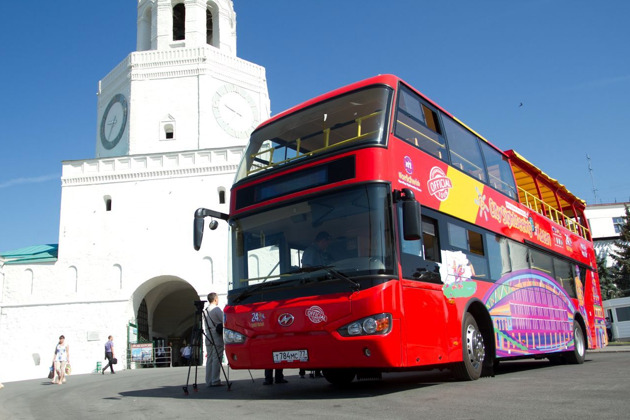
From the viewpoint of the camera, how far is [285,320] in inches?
264

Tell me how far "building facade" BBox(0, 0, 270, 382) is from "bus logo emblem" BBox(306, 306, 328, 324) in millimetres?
19655

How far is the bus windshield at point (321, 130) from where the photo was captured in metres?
7.16

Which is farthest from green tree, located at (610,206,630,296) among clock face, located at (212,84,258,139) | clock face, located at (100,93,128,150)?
clock face, located at (100,93,128,150)

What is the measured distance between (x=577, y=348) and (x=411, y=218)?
781 centimetres

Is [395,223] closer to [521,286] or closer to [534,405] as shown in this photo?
[534,405]

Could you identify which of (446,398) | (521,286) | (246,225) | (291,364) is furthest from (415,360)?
(521,286)

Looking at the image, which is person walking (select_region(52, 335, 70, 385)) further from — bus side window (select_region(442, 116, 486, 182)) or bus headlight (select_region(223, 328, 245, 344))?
bus side window (select_region(442, 116, 486, 182))

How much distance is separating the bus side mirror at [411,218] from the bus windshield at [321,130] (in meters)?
0.89

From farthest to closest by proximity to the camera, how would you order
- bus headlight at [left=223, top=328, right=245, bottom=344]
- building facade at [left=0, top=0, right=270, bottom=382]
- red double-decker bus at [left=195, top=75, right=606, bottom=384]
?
building facade at [left=0, top=0, right=270, bottom=382] < bus headlight at [left=223, top=328, right=245, bottom=344] < red double-decker bus at [left=195, top=75, right=606, bottom=384]

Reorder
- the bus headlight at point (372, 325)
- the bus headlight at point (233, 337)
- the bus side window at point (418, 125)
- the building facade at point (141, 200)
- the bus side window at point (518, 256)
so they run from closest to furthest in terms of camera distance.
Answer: the bus headlight at point (372, 325), the bus headlight at point (233, 337), the bus side window at point (418, 125), the bus side window at point (518, 256), the building facade at point (141, 200)

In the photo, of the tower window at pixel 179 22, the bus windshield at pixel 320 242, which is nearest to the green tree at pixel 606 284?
the tower window at pixel 179 22

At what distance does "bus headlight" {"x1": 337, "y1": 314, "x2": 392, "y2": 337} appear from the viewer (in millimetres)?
6074

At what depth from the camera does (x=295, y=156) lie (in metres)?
7.68

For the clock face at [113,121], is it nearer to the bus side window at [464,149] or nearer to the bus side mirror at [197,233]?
the bus side mirror at [197,233]
